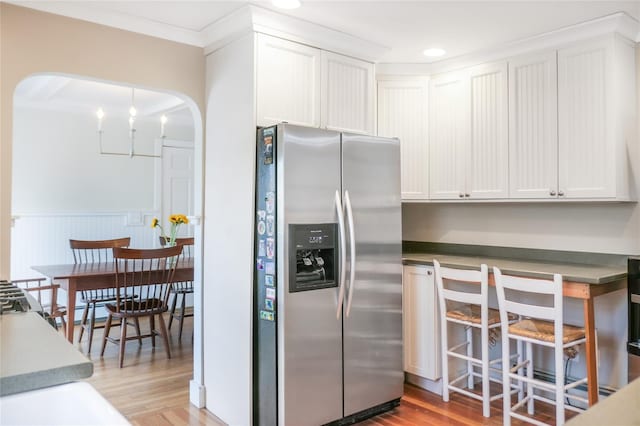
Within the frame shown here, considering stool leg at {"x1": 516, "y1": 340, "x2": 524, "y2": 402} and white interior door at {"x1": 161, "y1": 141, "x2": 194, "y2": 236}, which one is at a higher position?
white interior door at {"x1": 161, "y1": 141, "x2": 194, "y2": 236}

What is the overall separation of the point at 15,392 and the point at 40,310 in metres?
0.84

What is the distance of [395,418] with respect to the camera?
288 cm

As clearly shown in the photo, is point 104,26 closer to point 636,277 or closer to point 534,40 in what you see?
point 534,40

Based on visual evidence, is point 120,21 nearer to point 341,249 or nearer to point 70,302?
point 341,249

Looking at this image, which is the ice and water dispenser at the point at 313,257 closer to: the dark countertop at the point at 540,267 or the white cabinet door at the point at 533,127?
the dark countertop at the point at 540,267

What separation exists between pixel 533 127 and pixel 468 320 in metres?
1.29

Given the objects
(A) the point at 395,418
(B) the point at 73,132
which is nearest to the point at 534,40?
(A) the point at 395,418

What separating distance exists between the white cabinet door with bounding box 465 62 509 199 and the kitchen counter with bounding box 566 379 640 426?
7.64 ft

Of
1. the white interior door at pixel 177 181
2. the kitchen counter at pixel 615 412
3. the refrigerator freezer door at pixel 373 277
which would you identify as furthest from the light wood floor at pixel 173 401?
the white interior door at pixel 177 181

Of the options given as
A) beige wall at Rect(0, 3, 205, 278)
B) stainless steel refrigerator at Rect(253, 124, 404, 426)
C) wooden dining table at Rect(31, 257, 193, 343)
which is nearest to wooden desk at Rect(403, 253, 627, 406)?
stainless steel refrigerator at Rect(253, 124, 404, 426)

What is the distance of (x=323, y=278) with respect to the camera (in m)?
2.64

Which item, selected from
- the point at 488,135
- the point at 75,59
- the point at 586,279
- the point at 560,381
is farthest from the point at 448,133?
the point at 75,59

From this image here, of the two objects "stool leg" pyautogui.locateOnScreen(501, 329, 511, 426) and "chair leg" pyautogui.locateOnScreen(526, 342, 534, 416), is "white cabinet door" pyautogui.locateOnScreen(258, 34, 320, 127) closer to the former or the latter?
"stool leg" pyautogui.locateOnScreen(501, 329, 511, 426)

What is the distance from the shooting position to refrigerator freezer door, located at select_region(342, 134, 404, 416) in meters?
2.75
